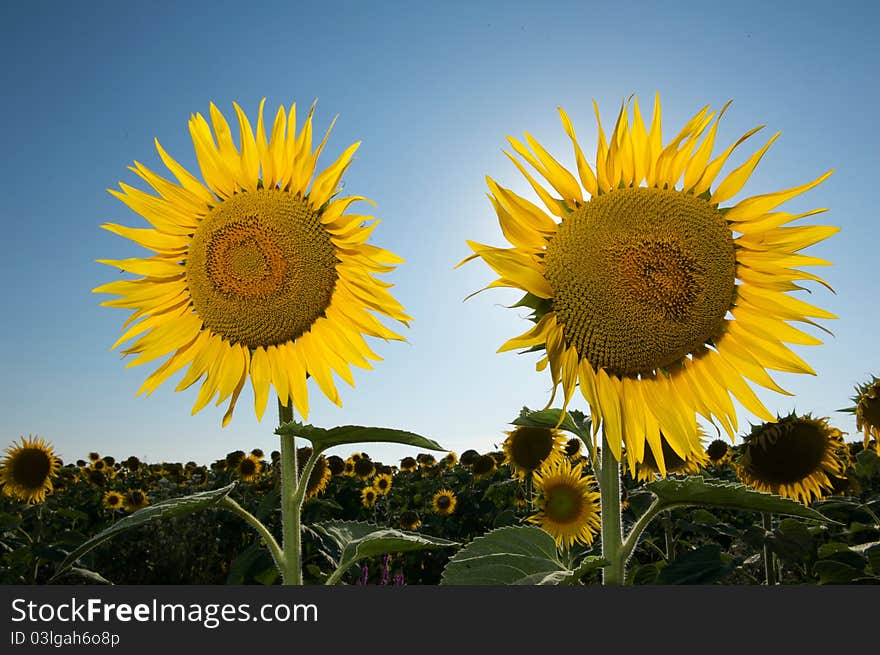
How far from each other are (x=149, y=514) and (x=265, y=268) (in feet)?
3.62

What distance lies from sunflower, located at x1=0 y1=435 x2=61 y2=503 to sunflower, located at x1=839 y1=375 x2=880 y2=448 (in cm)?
1024

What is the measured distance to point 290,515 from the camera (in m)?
2.78

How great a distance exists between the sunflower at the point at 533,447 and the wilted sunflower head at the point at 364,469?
19.1ft

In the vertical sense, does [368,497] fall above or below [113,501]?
below

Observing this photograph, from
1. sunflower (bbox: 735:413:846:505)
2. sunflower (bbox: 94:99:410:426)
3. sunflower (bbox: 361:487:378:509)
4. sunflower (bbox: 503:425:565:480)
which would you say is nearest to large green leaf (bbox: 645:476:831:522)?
sunflower (bbox: 94:99:410:426)

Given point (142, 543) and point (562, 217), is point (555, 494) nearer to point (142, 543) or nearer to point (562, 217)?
point (562, 217)

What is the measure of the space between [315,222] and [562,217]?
1.05 m

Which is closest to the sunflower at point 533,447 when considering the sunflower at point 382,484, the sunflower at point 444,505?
the sunflower at point 444,505

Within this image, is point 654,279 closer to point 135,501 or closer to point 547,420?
point 547,420

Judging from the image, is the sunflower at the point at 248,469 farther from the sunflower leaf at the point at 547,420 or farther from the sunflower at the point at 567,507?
the sunflower leaf at the point at 547,420

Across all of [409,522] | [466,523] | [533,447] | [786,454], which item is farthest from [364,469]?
[786,454]

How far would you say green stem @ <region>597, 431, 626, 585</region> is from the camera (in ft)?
8.27

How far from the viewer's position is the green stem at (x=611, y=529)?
2.52 meters

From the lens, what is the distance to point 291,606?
2641 millimetres
